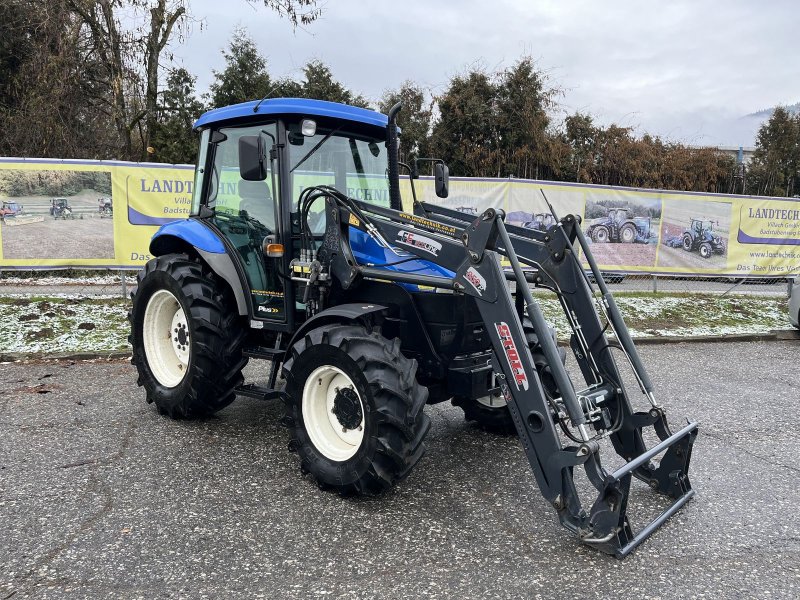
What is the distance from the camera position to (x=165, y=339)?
17.5 feet

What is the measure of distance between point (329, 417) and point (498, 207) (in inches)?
275

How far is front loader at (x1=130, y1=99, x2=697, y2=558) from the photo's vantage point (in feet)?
11.0

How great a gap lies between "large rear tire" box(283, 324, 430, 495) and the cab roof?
63.8 inches

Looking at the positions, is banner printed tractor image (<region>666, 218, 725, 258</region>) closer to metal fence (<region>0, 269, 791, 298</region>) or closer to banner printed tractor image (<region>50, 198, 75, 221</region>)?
metal fence (<region>0, 269, 791, 298</region>)

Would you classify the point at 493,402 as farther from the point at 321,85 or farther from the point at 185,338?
the point at 321,85

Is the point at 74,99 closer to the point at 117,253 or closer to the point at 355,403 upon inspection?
the point at 117,253

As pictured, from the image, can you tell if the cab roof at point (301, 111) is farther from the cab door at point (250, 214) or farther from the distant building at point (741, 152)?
the distant building at point (741, 152)

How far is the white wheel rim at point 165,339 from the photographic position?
17.0 feet

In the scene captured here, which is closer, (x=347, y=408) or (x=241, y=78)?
(x=347, y=408)

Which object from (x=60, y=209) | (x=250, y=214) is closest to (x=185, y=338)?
(x=250, y=214)

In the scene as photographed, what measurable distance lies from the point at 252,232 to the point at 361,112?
1248 mm

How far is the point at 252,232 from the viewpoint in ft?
15.5

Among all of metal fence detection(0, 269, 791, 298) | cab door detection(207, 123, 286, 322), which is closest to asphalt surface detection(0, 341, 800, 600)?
cab door detection(207, 123, 286, 322)

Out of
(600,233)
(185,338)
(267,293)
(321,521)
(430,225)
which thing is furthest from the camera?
(600,233)
